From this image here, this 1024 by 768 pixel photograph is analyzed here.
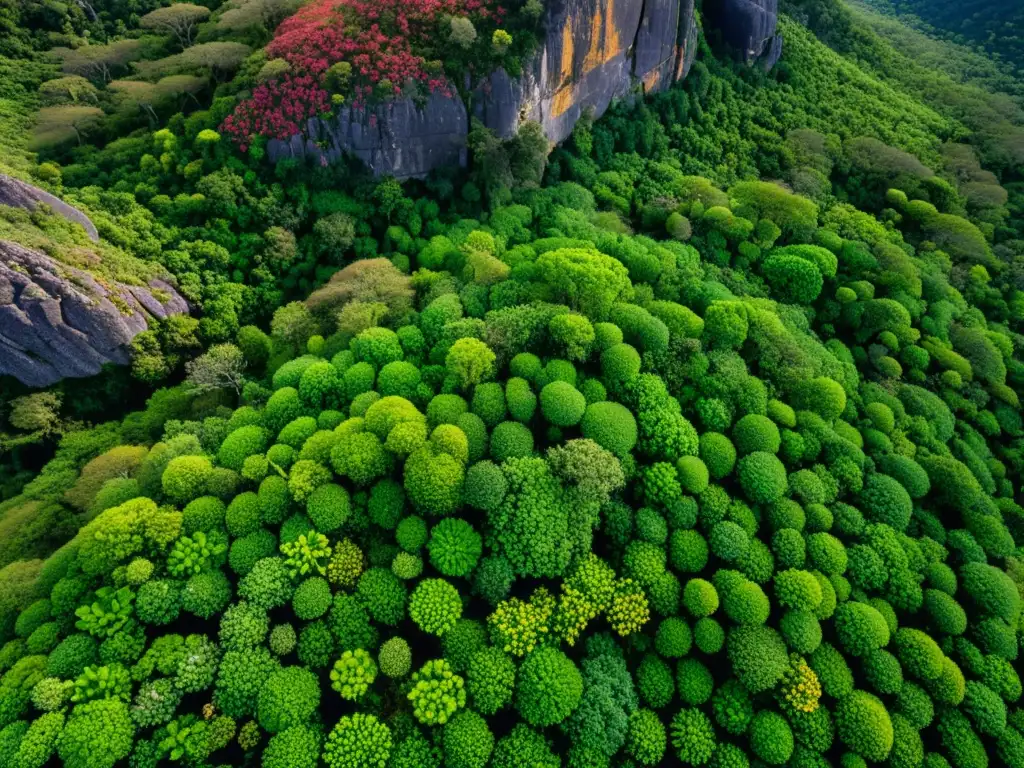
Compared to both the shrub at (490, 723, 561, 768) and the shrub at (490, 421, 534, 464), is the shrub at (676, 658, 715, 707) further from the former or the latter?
the shrub at (490, 421, 534, 464)

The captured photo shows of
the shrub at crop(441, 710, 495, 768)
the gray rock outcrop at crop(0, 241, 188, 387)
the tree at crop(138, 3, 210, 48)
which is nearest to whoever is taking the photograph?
the shrub at crop(441, 710, 495, 768)

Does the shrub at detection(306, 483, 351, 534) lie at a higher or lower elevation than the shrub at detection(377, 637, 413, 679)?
higher

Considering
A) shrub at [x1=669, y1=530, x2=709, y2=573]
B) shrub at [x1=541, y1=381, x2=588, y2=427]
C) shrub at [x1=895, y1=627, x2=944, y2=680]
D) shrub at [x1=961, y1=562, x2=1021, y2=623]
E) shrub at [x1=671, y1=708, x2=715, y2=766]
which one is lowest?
shrub at [x1=961, y1=562, x2=1021, y2=623]

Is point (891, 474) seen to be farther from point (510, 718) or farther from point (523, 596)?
point (510, 718)

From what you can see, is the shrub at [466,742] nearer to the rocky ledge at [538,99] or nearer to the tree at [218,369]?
the tree at [218,369]

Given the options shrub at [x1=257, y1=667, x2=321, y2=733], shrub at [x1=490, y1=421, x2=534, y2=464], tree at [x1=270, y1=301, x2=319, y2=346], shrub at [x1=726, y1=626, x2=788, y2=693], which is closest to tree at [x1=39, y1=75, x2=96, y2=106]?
tree at [x1=270, y1=301, x2=319, y2=346]

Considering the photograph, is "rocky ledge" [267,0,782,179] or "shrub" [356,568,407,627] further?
"rocky ledge" [267,0,782,179]

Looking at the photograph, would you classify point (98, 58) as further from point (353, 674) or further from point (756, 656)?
point (756, 656)
